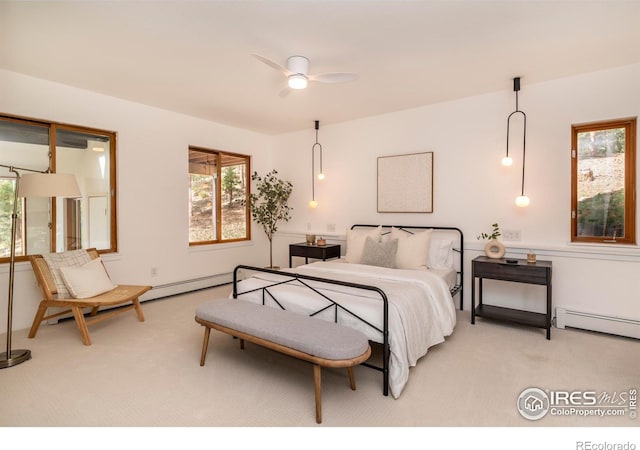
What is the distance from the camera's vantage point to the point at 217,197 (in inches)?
216

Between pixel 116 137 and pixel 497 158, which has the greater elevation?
pixel 116 137

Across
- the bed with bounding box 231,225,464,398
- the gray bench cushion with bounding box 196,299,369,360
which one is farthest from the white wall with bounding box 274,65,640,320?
the gray bench cushion with bounding box 196,299,369,360

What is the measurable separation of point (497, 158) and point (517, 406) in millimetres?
2795

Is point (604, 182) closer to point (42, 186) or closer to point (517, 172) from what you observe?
point (517, 172)

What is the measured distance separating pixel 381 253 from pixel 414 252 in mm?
373

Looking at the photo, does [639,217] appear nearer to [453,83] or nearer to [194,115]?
[453,83]

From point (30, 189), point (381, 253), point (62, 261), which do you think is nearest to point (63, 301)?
point (62, 261)

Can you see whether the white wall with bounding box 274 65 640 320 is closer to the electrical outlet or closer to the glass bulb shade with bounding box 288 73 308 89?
the electrical outlet

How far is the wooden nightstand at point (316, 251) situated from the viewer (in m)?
4.96

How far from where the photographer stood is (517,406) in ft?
7.07

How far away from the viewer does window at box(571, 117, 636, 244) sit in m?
3.35

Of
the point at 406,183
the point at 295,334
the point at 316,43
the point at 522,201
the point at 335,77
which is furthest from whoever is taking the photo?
the point at 406,183

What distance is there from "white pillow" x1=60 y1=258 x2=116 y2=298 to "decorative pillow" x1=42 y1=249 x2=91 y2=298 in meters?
0.09
